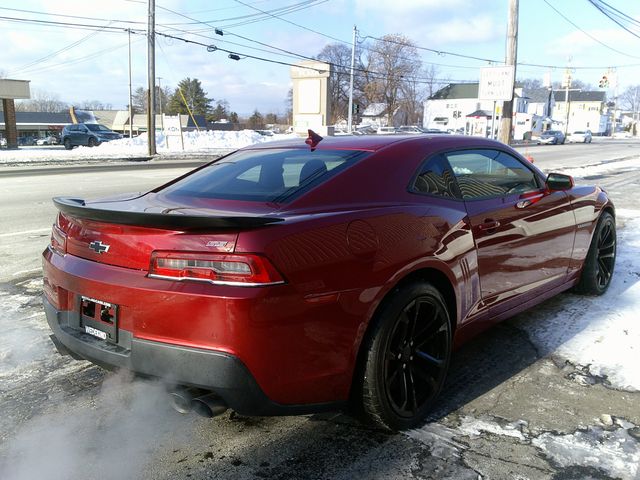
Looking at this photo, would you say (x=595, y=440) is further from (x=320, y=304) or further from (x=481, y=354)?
(x=320, y=304)

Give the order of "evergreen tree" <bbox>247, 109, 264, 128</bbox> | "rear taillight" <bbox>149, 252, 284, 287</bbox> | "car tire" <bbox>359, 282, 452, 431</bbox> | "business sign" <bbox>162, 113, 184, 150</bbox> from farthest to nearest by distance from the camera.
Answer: "evergreen tree" <bbox>247, 109, 264, 128</bbox>, "business sign" <bbox>162, 113, 184, 150</bbox>, "car tire" <bbox>359, 282, 452, 431</bbox>, "rear taillight" <bbox>149, 252, 284, 287</bbox>

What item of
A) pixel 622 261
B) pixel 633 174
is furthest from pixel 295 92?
pixel 622 261

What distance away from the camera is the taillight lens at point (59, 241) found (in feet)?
9.40

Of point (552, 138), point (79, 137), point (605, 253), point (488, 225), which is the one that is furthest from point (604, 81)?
point (488, 225)

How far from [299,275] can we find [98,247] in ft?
3.28

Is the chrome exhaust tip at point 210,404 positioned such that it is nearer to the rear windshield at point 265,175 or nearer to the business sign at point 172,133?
the rear windshield at point 265,175

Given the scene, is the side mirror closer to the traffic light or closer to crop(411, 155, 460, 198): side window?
crop(411, 155, 460, 198): side window

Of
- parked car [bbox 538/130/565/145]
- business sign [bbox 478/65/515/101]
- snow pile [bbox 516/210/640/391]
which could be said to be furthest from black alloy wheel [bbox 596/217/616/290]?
parked car [bbox 538/130/565/145]

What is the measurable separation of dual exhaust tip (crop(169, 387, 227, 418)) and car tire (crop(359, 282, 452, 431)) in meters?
0.70

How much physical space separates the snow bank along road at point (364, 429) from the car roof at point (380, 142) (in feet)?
4.75

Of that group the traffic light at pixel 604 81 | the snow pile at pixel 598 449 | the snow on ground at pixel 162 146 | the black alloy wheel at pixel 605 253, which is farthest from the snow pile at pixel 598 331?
the traffic light at pixel 604 81

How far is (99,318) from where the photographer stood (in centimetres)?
257

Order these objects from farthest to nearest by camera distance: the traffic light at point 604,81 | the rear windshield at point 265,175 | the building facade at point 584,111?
the building facade at point 584,111 → the traffic light at point 604,81 → the rear windshield at point 265,175

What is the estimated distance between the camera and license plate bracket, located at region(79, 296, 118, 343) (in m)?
2.51
